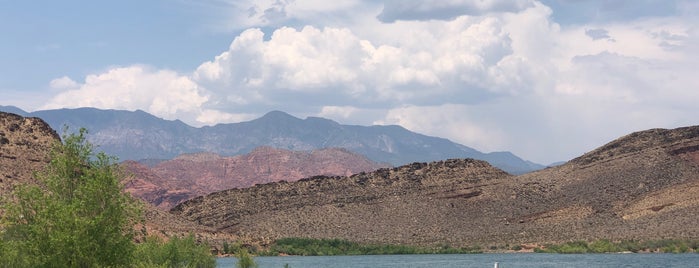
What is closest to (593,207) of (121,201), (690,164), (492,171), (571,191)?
(571,191)

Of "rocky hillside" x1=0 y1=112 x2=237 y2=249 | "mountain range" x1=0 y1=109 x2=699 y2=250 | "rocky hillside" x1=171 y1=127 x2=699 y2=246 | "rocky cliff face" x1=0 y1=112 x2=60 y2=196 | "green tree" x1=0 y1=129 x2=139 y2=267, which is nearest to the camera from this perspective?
"green tree" x1=0 y1=129 x2=139 y2=267

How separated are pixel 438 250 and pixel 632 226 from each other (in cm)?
3110

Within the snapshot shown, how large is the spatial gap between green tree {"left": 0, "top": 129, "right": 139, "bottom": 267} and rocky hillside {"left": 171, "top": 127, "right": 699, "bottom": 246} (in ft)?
375

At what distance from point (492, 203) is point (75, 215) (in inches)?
5544

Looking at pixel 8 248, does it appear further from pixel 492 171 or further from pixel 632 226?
pixel 492 171

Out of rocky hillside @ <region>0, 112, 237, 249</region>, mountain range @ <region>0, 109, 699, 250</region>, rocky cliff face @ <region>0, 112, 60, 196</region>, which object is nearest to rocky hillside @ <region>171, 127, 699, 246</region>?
mountain range @ <region>0, 109, 699, 250</region>

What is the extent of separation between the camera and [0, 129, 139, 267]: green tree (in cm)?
3388

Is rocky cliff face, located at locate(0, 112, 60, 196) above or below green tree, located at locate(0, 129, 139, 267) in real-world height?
above

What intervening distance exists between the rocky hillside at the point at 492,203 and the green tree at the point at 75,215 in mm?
114150

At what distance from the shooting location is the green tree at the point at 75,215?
1334 inches

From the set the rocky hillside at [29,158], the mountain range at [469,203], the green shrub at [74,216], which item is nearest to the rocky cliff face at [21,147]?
the rocky hillside at [29,158]

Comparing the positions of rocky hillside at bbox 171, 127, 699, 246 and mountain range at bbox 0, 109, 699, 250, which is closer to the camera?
mountain range at bbox 0, 109, 699, 250

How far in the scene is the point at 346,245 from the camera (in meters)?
151

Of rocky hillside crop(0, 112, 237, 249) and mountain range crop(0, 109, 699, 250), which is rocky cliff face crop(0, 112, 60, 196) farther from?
mountain range crop(0, 109, 699, 250)
